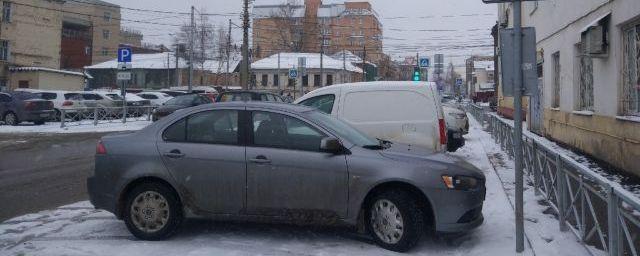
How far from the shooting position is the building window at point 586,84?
45.3 feet

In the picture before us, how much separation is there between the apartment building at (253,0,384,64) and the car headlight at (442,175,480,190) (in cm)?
7018

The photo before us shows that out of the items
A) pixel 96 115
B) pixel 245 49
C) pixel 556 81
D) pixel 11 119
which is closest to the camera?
pixel 556 81

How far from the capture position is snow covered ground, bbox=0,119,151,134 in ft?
73.4

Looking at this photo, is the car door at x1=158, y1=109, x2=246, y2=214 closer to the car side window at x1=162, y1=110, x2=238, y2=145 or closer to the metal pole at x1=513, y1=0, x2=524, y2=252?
the car side window at x1=162, y1=110, x2=238, y2=145

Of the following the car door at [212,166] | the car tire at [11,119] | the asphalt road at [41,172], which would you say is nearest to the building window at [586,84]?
the car door at [212,166]

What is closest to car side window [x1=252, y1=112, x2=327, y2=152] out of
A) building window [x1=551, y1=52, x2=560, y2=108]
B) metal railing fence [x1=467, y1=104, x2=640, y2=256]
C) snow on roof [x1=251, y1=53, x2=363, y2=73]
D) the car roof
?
the car roof

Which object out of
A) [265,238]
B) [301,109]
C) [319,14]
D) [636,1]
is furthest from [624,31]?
[319,14]

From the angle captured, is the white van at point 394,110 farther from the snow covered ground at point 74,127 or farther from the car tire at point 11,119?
the car tire at point 11,119

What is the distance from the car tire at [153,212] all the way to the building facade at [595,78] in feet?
25.6

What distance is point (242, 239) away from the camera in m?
6.02

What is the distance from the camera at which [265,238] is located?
6070 mm

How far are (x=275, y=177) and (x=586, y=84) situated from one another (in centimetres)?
1108

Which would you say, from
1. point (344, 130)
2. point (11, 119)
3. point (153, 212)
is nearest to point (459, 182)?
point (344, 130)

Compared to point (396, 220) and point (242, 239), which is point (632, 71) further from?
point (242, 239)
